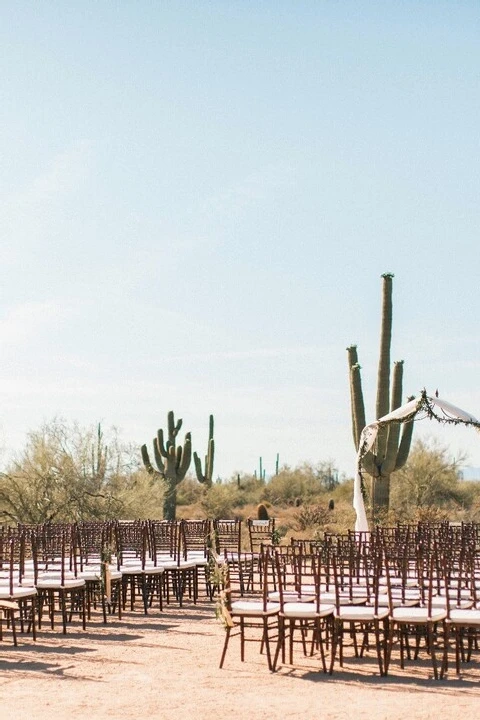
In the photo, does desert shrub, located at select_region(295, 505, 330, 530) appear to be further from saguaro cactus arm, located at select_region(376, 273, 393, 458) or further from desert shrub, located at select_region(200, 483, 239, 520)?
saguaro cactus arm, located at select_region(376, 273, 393, 458)

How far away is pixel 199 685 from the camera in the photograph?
30.0ft

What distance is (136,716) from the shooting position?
8016 millimetres

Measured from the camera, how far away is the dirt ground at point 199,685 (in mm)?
8117

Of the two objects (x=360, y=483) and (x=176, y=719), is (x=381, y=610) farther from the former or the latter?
(x=360, y=483)

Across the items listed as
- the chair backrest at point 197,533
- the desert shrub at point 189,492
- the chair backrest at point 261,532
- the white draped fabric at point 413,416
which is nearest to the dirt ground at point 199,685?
the chair backrest at point 261,532

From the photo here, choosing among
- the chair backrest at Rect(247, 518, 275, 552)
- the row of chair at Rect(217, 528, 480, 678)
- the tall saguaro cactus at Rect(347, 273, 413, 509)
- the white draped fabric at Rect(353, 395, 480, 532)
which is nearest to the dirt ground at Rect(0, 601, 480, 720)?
the row of chair at Rect(217, 528, 480, 678)

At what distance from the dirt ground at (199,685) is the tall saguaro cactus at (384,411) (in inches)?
562

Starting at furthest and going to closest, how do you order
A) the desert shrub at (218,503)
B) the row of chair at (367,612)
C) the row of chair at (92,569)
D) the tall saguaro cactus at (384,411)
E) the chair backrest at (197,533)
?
1. the desert shrub at (218,503)
2. the tall saguaro cactus at (384,411)
3. the chair backrest at (197,533)
4. the row of chair at (92,569)
5. the row of chair at (367,612)

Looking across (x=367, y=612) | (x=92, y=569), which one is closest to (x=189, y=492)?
(x=92, y=569)

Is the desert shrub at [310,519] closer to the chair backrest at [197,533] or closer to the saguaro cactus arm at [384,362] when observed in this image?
the saguaro cactus arm at [384,362]

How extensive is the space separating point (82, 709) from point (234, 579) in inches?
334

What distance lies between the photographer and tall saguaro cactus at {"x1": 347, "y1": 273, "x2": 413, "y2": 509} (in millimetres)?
25594

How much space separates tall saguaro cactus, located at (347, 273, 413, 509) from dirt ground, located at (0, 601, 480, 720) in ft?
46.8

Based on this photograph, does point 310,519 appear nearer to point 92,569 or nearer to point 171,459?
point 171,459
